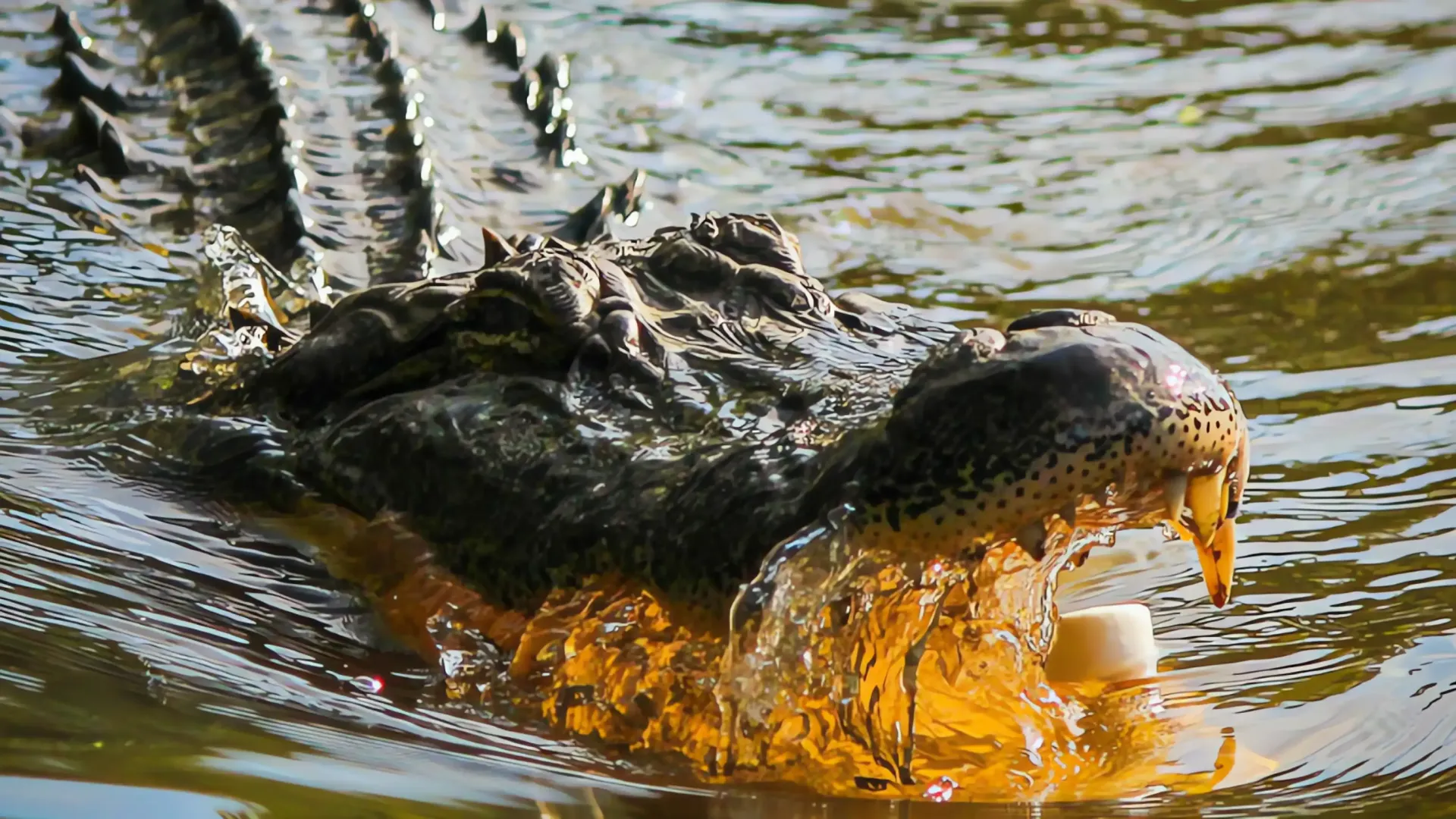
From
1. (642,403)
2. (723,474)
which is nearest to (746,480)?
(723,474)

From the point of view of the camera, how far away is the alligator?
2188 mm

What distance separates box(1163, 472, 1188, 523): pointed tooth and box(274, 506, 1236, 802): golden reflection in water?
265 mm

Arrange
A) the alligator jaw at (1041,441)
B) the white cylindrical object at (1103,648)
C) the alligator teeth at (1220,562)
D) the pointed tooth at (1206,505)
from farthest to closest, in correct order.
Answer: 1. the white cylindrical object at (1103,648)
2. the alligator teeth at (1220,562)
3. the pointed tooth at (1206,505)
4. the alligator jaw at (1041,441)

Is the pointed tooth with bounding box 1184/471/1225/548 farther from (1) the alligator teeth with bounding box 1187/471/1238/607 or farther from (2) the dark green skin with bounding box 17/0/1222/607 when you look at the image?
(2) the dark green skin with bounding box 17/0/1222/607

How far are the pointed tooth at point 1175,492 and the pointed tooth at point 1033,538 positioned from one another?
0.16 meters

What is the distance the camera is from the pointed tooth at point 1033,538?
87.0 inches

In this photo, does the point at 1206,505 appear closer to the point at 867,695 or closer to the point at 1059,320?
the point at 1059,320

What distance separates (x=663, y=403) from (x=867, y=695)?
66cm

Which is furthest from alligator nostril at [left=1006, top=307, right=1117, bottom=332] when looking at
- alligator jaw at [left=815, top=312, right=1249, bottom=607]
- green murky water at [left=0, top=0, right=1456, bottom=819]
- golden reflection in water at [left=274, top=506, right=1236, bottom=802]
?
green murky water at [left=0, top=0, right=1456, bottom=819]

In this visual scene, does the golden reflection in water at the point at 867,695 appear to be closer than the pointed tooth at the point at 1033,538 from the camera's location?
No

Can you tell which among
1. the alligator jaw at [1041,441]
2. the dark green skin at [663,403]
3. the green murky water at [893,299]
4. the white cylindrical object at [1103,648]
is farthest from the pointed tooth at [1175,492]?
the white cylindrical object at [1103,648]

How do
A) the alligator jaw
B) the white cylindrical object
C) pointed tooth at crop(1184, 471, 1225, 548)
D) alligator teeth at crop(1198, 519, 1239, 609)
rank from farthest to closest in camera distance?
the white cylindrical object, alligator teeth at crop(1198, 519, 1239, 609), pointed tooth at crop(1184, 471, 1225, 548), the alligator jaw

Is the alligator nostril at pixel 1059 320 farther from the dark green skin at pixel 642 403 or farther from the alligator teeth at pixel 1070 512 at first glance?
the alligator teeth at pixel 1070 512

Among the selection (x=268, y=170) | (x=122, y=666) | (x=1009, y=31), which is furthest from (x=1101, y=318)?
(x=1009, y=31)
